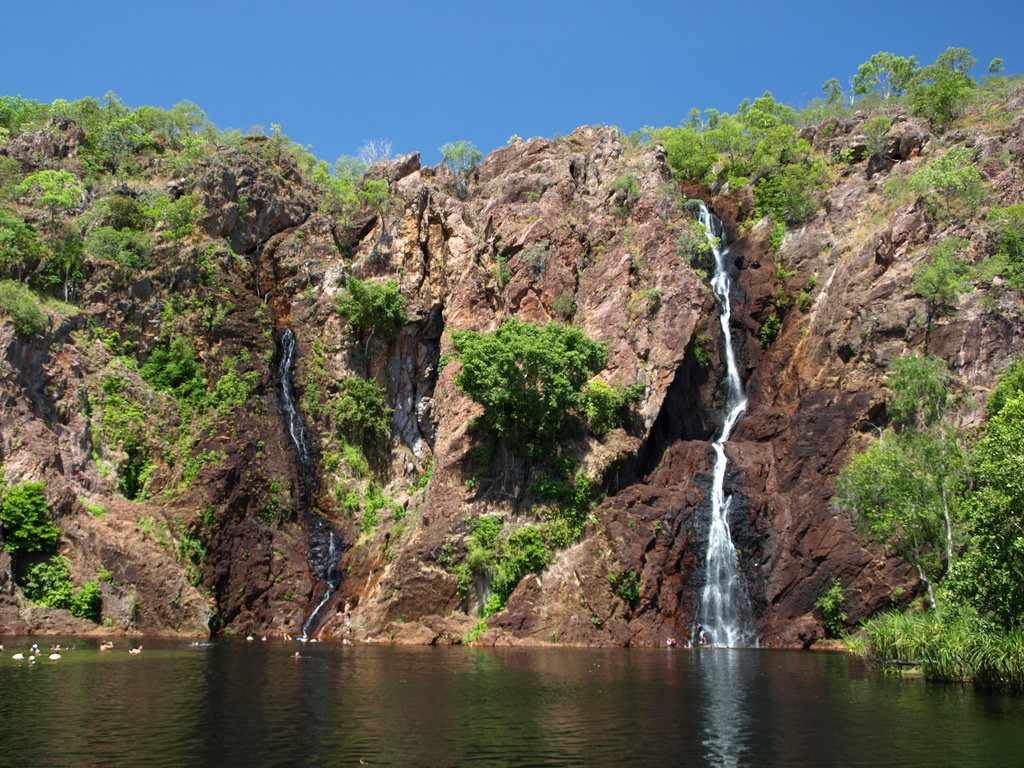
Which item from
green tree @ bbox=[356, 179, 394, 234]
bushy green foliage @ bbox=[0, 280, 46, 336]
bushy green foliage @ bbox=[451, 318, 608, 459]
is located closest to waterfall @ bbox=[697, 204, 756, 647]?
bushy green foliage @ bbox=[451, 318, 608, 459]

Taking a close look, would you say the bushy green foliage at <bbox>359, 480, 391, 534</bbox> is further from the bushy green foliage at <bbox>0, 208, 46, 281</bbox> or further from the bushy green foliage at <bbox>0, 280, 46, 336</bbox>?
the bushy green foliage at <bbox>0, 208, 46, 281</bbox>

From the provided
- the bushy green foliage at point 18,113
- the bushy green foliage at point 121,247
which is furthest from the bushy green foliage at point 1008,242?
the bushy green foliage at point 18,113

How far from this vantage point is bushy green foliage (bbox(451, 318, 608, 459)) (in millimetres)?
43719

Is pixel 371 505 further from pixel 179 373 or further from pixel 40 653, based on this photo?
pixel 40 653

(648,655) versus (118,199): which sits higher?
(118,199)

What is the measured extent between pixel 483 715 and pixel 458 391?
32411mm

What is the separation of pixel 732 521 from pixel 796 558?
150 inches

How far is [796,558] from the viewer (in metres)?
40.3

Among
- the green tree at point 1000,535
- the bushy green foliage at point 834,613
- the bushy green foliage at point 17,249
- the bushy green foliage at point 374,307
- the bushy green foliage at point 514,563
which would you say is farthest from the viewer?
the bushy green foliage at point 374,307

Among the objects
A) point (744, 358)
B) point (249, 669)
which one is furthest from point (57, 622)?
point (744, 358)

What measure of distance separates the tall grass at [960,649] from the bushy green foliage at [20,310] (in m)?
48.0

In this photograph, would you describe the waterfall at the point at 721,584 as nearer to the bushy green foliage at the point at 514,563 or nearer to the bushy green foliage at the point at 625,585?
the bushy green foliage at the point at 625,585

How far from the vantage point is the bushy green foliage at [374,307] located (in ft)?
185

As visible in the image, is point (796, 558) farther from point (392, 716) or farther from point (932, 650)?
point (392, 716)
